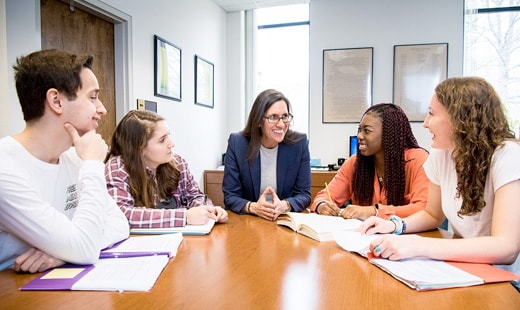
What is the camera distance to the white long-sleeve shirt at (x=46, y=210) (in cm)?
82

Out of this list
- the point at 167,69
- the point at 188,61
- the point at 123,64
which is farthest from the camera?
the point at 188,61

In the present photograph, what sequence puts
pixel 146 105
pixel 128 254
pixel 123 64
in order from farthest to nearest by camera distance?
1. pixel 146 105
2. pixel 123 64
3. pixel 128 254

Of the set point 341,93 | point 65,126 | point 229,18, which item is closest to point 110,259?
point 65,126

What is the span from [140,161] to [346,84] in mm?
2872

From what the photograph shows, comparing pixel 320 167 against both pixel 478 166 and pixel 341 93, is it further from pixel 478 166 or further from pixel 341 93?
pixel 478 166

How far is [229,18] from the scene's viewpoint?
13.8ft

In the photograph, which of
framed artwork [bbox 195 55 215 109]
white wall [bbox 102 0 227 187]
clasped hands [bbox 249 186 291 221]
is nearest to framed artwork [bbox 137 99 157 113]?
white wall [bbox 102 0 227 187]

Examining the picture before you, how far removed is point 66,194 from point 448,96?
124 centimetres

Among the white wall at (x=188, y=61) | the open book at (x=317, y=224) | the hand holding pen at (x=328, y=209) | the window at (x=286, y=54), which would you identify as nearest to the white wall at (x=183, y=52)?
the white wall at (x=188, y=61)

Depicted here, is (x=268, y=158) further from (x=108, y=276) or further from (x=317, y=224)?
(x=108, y=276)

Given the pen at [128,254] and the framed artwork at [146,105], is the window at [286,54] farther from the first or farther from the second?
the pen at [128,254]

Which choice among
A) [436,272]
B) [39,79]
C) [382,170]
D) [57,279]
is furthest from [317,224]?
[39,79]

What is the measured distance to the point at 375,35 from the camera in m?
3.72

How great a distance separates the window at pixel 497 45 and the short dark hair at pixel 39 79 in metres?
3.75
